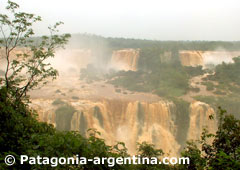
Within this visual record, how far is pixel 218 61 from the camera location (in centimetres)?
3027

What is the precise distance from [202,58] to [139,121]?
56.7 feet

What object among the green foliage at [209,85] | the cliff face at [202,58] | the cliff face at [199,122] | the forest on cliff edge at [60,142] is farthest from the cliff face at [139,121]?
the cliff face at [202,58]

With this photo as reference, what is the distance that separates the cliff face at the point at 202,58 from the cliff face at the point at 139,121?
13870 millimetres

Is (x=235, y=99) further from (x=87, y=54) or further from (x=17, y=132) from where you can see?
(x=87, y=54)

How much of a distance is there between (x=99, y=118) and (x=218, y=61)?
20523mm

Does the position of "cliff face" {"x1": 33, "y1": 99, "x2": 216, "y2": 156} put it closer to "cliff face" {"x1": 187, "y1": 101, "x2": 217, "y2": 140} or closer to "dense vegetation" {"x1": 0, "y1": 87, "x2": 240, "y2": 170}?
"cliff face" {"x1": 187, "y1": 101, "x2": 217, "y2": 140}

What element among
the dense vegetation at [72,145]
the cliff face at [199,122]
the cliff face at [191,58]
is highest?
the cliff face at [191,58]

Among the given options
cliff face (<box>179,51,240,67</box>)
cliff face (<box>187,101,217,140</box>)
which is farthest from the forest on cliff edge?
cliff face (<box>179,51,240,67</box>)

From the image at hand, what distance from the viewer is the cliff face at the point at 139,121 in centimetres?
1533

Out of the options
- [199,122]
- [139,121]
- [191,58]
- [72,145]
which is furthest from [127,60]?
[72,145]

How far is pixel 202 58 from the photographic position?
1177 inches

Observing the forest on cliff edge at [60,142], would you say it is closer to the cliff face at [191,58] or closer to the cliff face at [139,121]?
the cliff face at [139,121]

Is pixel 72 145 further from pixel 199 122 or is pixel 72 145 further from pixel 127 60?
pixel 127 60

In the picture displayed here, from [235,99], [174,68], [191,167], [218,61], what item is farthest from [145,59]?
[191,167]
